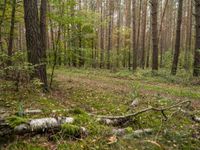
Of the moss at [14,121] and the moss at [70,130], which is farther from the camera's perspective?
the moss at [70,130]

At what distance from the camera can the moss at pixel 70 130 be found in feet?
14.9

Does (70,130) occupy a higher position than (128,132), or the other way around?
(70,130)

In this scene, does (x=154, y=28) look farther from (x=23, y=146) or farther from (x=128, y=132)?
(x=23, y=146)

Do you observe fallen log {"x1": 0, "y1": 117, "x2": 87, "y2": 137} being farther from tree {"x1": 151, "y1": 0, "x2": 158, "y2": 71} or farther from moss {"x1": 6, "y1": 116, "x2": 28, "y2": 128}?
tree {"x1": 151, "y1": 0, "x2": 158, "y2": 71}

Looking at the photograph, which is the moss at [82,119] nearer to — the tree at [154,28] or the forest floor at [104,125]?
the forest floor at [104,125]

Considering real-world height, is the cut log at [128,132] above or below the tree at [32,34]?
below

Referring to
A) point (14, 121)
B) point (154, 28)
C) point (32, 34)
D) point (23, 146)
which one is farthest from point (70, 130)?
point (154, 28)

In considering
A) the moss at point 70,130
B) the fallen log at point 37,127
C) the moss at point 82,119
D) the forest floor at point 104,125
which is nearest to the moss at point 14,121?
the fallen log at point 37,127

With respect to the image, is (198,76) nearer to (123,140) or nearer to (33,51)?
(33,51)

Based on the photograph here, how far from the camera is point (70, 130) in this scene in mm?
4566

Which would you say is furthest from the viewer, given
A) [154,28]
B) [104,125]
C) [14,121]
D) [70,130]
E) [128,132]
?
[154,28]

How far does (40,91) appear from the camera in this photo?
8250 millimetres

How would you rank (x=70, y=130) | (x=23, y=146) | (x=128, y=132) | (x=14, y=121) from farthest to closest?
(x=128, y=132) → (x=70, y=130) → (x=14, y=121) → (x=23, y=146)

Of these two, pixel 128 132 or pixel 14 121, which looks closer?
pixel 14 121
